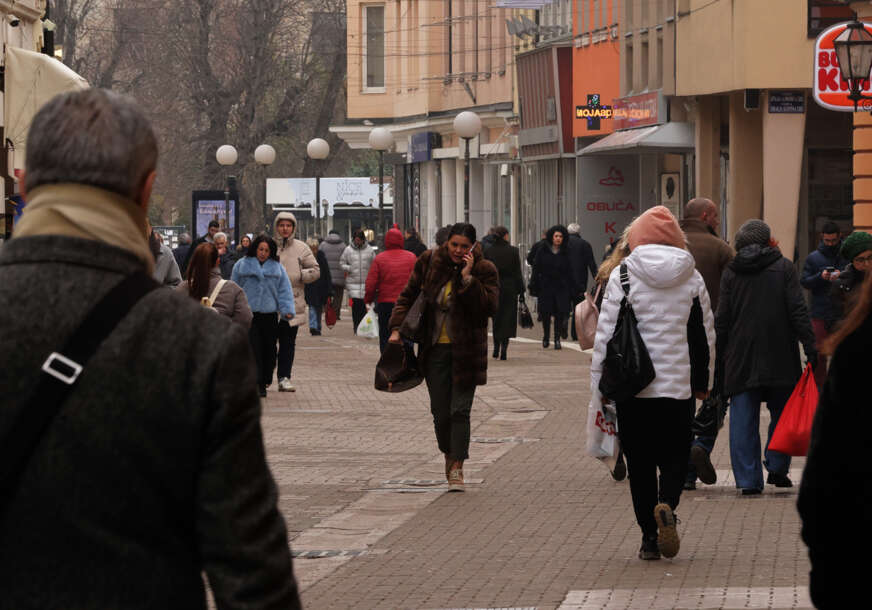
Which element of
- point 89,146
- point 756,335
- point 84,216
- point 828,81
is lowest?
point 756,335

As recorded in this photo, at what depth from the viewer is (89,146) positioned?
3.19 metres

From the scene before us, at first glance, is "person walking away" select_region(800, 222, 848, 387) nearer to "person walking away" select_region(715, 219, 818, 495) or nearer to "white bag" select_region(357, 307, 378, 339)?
"person walking away" select_region(715, 219, 818, 495)

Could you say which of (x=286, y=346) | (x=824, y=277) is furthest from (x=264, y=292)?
(x=824, y=277)

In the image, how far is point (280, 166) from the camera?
79.8m

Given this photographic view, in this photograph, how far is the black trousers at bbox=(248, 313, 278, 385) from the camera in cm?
1950

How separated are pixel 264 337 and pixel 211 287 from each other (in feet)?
11.5

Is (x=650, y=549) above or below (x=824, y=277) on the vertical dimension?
below

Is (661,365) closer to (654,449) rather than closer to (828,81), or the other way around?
(654,449)

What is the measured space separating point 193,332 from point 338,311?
34026 millimetres

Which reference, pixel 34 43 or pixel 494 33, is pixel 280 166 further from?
pixel 34 43

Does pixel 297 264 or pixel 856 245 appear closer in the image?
pixel 856 245

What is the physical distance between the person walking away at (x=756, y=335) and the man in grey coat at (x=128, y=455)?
29.1 ft

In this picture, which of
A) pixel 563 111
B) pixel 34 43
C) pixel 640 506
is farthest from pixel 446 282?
pixel 563 111

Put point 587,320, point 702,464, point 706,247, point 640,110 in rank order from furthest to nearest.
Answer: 1. point 640,110
2. point 706,247
3. point 702,464
4. point 587,320
